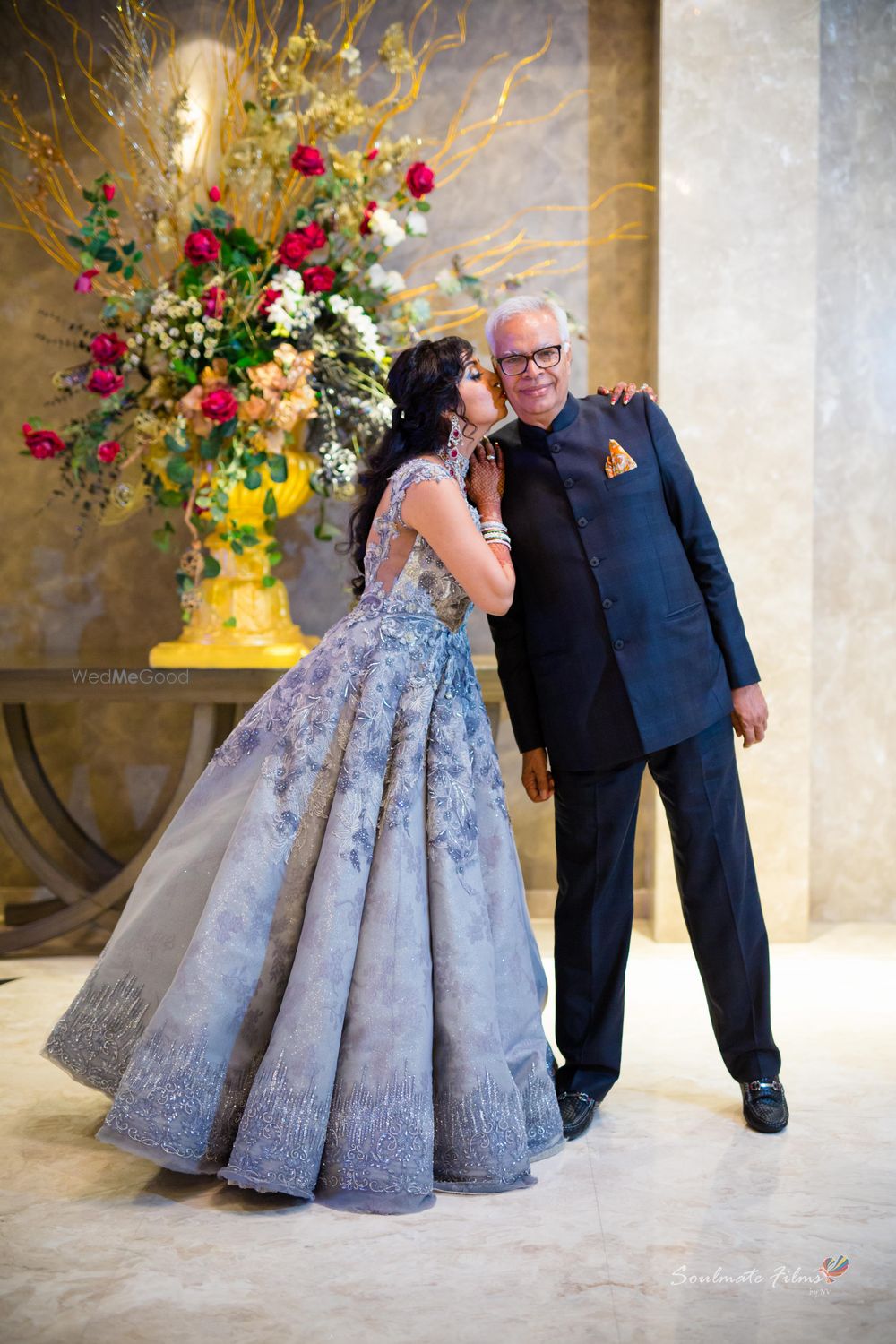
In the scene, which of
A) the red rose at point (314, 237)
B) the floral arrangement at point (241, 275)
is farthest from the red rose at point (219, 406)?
the red rose at point (314, 237)

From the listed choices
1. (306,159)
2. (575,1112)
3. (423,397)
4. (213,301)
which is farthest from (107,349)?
(575,1112)

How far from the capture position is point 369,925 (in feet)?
7.11

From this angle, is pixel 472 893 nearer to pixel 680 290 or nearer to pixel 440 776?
pixel 440 776

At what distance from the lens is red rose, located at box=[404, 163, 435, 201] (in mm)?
3330

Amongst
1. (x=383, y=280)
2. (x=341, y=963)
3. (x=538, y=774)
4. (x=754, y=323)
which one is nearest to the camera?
(x=341, y=963)

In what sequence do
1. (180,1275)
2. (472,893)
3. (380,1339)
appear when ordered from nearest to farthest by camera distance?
(380,1339) < (180,1275) < (472,893)

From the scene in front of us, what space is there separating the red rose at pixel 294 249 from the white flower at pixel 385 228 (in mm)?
209

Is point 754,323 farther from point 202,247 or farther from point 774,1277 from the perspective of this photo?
point 774,1277

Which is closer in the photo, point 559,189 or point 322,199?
point 322,199

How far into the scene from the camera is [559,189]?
12.9ft

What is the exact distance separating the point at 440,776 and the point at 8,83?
2878mm

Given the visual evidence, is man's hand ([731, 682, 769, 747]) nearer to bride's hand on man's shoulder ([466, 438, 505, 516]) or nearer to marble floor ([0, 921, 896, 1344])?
bride's hand on man's shoulder ([466, 438, 505, 516])

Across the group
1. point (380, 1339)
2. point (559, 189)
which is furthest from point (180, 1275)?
point (559, 189)

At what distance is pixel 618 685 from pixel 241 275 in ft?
5.43
